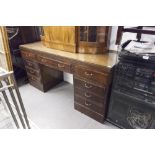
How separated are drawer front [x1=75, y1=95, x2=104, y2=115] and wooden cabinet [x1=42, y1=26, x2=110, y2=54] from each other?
0.63 metres

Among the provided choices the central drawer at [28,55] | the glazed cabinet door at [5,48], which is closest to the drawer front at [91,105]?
the central drawer at [28,55]

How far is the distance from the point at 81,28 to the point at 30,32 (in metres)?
1.22

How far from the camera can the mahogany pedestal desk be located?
141 cm

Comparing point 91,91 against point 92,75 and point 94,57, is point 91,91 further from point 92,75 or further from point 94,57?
point 94,57

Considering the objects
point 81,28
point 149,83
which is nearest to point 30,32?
point 81,28

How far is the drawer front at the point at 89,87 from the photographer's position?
1.49 metres

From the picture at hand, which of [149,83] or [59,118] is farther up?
[149,83]

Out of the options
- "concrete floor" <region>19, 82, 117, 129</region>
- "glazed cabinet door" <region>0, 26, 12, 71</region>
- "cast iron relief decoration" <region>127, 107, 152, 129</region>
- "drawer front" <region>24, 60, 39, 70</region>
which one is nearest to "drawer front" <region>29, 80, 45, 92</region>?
"concrete floor" <region>19, 82, 117, 129</region>

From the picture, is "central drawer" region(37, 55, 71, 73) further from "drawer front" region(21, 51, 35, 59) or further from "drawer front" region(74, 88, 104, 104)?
"drawer front" region(74, 88, 104, 104)

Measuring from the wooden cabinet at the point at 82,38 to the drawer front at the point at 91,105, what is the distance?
2.07 ft

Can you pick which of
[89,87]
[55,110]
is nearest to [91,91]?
[89,87]

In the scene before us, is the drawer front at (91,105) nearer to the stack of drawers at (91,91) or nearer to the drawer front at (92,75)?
the stack of drawers at (91,91)
